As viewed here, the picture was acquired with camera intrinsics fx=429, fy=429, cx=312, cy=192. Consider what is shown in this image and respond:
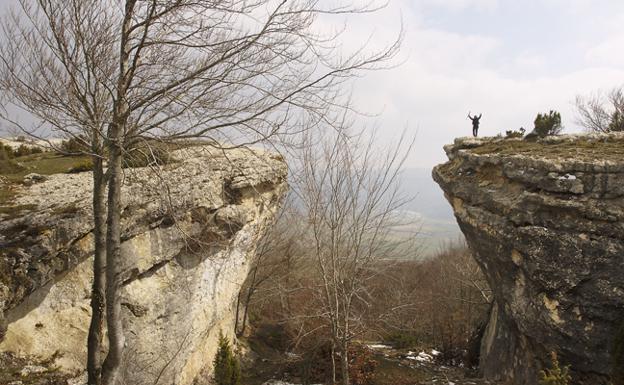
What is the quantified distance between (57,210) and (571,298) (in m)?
8.84

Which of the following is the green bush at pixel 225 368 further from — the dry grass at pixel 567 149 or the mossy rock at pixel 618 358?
the dry grass at pixel 567 149

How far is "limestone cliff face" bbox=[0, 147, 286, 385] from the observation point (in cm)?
646

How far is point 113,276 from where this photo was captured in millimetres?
4938

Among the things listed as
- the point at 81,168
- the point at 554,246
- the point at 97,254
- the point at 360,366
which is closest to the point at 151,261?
the point at 97,254

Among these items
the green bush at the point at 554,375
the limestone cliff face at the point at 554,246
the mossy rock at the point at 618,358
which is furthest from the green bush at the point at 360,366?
the mossy rock at the point at 618,358

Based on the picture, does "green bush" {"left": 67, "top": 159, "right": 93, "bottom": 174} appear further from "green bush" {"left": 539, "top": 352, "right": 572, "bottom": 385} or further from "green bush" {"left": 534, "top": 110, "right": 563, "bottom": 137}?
"green bush" {"left": 534, "top": 110, "right": 563, "bottom": 137}

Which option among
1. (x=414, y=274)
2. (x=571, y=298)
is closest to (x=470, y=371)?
(x=571, y=298)

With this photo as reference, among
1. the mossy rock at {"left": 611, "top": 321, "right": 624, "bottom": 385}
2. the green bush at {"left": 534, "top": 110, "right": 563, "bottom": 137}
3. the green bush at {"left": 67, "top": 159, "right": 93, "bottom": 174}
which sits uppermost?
the green bush at {"left": 534, "top": 110, "right": 563, "bottom": 137}

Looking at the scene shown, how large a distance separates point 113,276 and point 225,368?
5.43 m

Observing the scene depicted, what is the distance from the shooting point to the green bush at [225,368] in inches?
371

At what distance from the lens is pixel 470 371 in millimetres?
12000

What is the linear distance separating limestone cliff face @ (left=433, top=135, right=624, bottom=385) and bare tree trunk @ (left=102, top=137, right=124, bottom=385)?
687 centimetres

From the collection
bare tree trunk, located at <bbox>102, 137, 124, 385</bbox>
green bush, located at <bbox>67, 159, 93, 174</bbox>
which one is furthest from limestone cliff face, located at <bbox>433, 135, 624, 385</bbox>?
green bush, located at <bbox>67, 159, 93, 174</bbox>

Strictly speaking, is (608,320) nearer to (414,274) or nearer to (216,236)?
(216,236)
